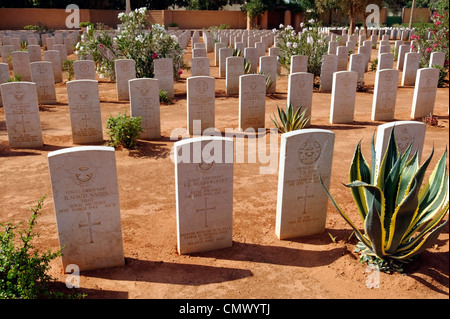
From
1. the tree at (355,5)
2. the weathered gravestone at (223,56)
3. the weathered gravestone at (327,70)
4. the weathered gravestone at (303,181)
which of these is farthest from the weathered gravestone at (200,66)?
the tree at (355,5)

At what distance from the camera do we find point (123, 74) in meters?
12.0

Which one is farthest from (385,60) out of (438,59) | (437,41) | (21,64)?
(21,64)

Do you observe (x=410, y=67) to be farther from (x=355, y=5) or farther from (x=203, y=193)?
(x=355, y=5)

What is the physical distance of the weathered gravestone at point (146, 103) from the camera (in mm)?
8438

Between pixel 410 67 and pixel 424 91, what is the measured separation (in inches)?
→ 188

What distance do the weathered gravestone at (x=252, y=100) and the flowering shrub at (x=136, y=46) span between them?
5136mm

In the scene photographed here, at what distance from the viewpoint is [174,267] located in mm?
4398

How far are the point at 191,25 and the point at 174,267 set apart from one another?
41.8 m

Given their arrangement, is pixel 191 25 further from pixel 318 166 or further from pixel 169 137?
pixel 318 166

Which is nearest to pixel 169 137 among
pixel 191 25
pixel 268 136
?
pixel 268 136

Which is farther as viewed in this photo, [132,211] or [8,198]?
[8,198]

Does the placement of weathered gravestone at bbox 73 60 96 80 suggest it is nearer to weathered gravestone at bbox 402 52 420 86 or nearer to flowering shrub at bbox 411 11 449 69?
weathered gravestone at bbox 402 52 420 86

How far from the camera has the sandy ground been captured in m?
3.96

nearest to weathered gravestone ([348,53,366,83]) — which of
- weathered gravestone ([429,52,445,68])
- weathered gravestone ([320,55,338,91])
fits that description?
weathered gravestone ([320,55,338,91])
